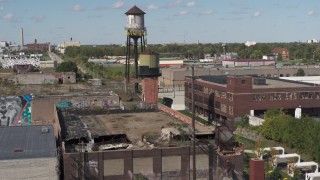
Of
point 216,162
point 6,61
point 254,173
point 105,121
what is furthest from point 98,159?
point 6,61

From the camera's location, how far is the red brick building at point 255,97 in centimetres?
6222

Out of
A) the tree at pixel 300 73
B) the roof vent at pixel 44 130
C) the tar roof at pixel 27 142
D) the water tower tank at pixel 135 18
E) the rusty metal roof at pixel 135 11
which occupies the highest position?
the rusty metal roof at pixel 135 11

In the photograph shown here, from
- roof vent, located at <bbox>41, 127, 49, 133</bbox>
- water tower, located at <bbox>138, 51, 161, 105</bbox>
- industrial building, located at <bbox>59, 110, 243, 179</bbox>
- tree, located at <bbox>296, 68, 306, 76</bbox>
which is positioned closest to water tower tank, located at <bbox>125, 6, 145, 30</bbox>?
water tower, located at <bbox>138, 51, 161, 105</bbox>

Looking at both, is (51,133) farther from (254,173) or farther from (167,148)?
(254,173)

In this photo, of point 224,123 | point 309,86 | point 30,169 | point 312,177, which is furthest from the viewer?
point 309,86

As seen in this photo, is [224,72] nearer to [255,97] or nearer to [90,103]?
[255,97]

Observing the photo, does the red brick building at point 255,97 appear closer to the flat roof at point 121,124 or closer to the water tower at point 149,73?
the water tower at point 149,73

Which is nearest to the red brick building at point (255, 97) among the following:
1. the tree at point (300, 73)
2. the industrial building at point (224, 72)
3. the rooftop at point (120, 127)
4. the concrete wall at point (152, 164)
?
the rooftop at point (120, 127)

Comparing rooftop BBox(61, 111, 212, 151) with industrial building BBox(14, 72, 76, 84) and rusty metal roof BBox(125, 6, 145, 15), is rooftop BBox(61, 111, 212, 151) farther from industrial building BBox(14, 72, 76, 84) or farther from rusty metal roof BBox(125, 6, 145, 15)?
industrial building BBox(14, 72, 76, 84)

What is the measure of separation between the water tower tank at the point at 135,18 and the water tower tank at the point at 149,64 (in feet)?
37.9

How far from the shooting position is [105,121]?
132ft

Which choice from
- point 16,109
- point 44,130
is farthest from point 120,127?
point 16,109

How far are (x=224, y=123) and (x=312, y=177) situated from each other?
1243 cm

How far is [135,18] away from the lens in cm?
6994
